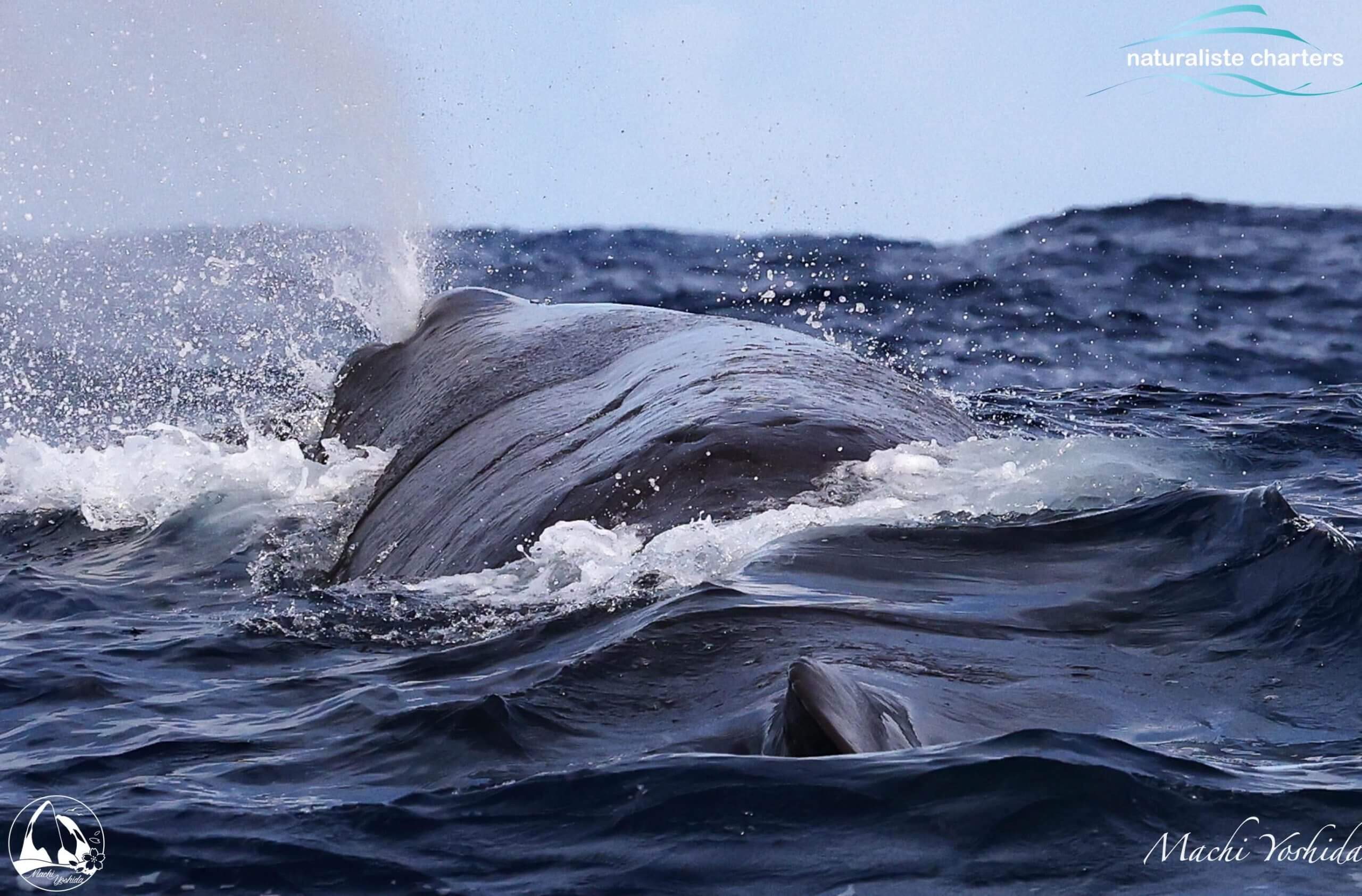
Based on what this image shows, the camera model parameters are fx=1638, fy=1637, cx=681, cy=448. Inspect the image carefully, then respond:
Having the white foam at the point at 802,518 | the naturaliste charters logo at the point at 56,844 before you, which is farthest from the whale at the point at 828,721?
the naturaliste charters logo at the point at 56,844

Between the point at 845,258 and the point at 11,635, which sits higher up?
the point at 845,258

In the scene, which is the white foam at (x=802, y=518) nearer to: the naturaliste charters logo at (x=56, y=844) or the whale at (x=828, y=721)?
the whale at (x=828, y=721)

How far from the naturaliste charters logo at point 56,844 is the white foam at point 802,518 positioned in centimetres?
180

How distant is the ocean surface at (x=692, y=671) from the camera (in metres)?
4.02

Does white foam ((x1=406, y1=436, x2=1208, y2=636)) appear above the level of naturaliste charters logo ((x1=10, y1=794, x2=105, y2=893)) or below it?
above

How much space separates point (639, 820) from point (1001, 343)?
61.7 ft

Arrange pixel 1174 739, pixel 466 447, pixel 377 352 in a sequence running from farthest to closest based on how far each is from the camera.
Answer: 1. pixel 377 352
2. pixel 466 447
3. pixel 1174 739

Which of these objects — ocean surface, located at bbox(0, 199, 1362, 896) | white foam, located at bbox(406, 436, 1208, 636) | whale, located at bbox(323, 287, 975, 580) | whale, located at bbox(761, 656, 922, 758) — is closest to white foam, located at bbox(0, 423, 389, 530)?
ocean surface, located at bbox(0, 199, 1362, 896)

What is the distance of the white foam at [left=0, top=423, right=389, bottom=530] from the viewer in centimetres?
1010

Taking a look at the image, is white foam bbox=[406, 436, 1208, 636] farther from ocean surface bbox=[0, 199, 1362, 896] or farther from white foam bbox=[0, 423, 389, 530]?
white foam bbox=[0, 423, 389, 530]

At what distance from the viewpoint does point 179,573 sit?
8883 mm

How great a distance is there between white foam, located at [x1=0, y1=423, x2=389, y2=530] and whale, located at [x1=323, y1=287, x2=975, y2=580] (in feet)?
1.27

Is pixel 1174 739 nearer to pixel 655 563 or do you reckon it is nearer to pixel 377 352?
pixel 655 563

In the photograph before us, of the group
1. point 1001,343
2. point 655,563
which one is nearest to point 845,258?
point 1001,343
